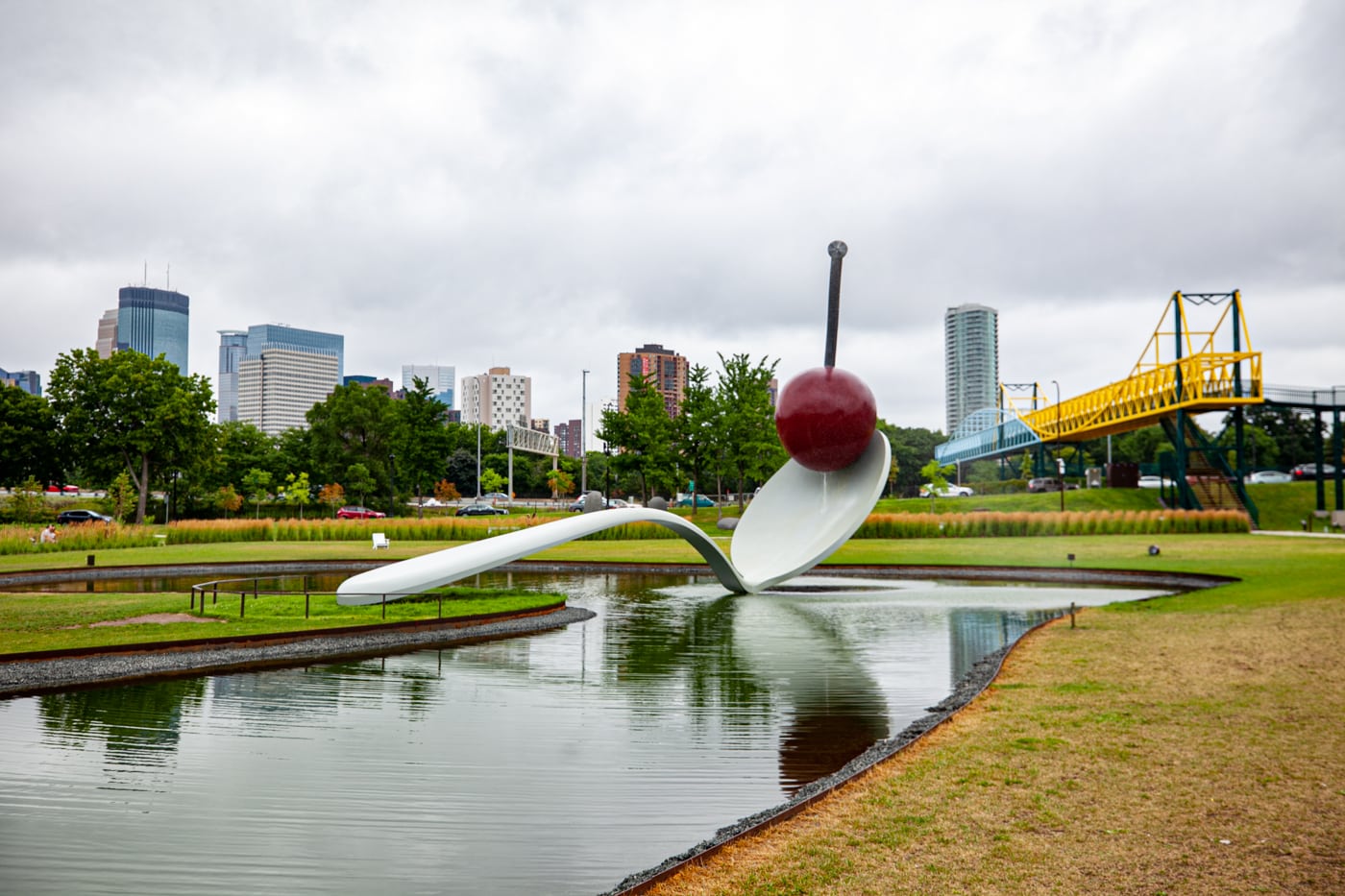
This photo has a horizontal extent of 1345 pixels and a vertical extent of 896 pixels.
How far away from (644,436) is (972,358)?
5667 inches

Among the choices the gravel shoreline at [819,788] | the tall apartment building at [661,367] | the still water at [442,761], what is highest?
the tall apartment building at [661,367]

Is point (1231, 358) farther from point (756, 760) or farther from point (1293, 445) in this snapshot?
point (756, 760)

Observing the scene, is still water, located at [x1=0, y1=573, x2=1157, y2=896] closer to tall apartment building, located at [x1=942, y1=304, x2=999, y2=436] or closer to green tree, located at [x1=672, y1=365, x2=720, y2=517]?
green tree, located at [x1=672, y1=365, x2=720, y2=517]

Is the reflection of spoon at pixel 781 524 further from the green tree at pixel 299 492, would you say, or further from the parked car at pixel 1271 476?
the parked car at pixel 1271 476

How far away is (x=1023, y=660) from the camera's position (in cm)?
1065

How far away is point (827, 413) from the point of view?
61.9 feet

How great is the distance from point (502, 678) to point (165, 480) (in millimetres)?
44929

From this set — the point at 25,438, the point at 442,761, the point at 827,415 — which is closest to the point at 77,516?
the point at 25,438

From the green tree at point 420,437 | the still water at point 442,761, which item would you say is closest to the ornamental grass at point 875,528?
the green tree at point 420,437

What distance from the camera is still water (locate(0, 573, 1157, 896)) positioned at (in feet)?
16.8

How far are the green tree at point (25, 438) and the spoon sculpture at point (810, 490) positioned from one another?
38748 millimetres

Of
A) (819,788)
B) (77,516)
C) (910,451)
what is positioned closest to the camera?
(819,788)

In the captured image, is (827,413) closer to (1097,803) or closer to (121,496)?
(1097,803)

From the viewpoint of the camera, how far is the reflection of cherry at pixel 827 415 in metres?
18.9
